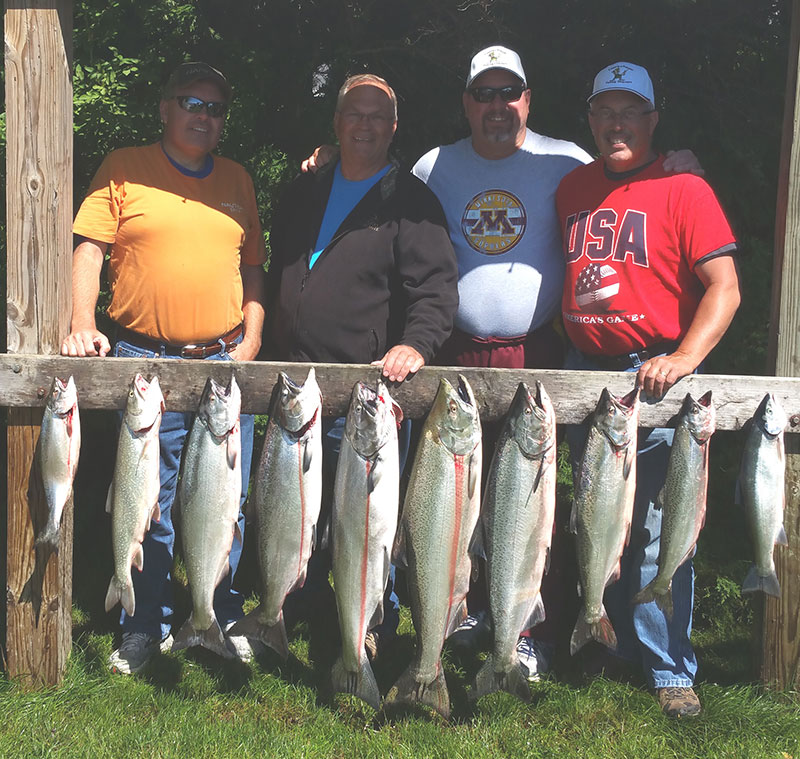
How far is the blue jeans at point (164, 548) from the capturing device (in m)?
4.00

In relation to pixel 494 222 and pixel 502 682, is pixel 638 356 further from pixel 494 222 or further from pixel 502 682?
pixel 502 682

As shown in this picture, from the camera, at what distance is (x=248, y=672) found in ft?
13.4

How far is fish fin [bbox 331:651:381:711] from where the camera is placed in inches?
131

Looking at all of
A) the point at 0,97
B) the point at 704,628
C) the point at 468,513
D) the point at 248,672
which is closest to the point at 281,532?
the point at 468,513

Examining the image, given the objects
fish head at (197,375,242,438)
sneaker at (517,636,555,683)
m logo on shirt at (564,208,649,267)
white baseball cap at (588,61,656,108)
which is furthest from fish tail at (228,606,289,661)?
white baseball cap at (588,61,656,108)

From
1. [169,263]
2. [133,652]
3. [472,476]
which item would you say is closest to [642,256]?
[472,476]

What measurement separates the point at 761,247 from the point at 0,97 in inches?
187

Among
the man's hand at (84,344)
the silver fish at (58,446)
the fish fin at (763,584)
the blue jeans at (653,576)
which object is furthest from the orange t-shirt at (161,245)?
the fish fin at (763,584)

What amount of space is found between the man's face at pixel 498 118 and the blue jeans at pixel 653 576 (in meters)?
1.06

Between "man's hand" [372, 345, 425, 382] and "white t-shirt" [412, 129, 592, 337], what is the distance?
621 millimetres

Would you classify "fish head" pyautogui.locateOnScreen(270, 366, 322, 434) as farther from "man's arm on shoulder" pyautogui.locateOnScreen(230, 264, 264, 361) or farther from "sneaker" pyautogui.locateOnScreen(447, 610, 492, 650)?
"sneaker" pyautogui.locateOnScreen(447, 610, 492, 650)

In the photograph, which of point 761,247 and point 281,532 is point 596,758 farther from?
point 761,247

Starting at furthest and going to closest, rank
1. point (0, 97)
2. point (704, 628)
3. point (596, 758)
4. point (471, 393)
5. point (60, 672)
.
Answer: point (0, 97)
point (704, 628)
point (60, 672)
point (596, 758)
point (471, 393)

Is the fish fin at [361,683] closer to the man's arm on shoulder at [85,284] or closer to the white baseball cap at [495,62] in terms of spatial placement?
the man's arm on shoulder at [85,284]
